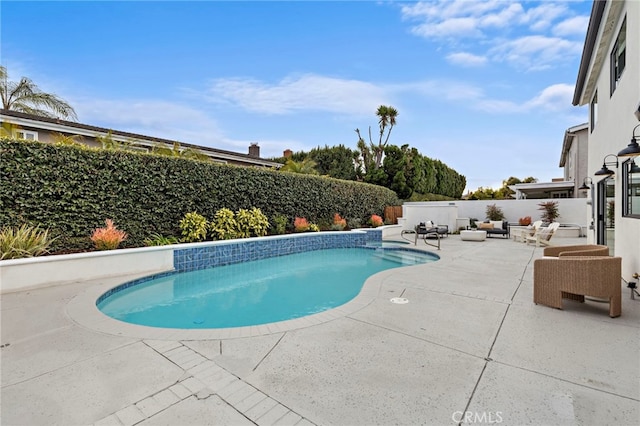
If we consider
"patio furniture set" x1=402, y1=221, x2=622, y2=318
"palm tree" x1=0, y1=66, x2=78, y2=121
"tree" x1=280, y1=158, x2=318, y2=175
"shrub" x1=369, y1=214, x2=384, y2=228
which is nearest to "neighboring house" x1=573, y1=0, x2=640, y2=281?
"patio furniture set" x1=402, y1=221, x2=622, y2=318

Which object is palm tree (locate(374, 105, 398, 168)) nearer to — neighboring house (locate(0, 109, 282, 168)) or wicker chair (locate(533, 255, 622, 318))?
neighboring house (locate(0, 109, 282, 168))

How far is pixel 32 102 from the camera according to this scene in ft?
54.5

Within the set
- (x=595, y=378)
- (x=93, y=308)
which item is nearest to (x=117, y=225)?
(x=93, y=308)

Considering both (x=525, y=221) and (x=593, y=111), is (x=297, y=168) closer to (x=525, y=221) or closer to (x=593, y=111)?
(x=593, y=111)

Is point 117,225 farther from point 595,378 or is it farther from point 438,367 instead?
point 595,378

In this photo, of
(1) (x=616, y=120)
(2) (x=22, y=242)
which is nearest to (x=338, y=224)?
(1) (x=616, y=120)

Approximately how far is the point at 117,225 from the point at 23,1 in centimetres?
734

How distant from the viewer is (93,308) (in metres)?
4.86

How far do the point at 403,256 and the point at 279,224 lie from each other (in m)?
5.02

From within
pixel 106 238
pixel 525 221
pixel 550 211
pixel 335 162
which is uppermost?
pixel 335 162

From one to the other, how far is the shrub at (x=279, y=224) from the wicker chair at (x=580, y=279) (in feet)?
29.8

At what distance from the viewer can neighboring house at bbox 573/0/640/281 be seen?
5301 mm

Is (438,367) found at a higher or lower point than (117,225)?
lower

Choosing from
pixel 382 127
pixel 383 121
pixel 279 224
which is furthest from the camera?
pixel 382 127
